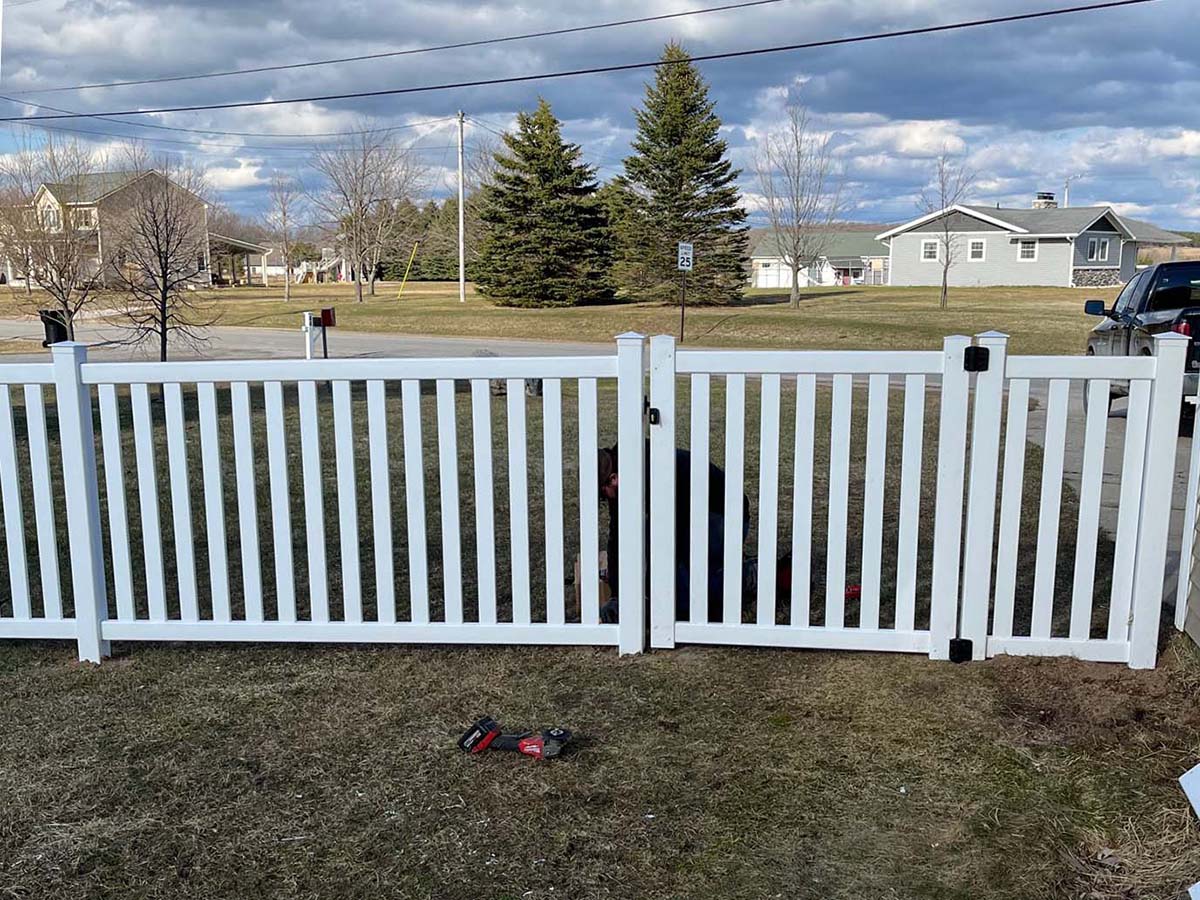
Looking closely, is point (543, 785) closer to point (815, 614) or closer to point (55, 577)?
point (815, 614)

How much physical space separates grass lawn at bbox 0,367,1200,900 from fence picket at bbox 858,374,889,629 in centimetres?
23

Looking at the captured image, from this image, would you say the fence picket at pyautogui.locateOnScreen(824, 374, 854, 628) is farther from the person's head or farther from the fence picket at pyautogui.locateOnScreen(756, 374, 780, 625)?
the person's head

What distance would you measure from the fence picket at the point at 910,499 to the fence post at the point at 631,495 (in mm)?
961

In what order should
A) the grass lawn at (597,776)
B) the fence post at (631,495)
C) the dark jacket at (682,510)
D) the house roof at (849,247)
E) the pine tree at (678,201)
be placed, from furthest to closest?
the house roof at (849,247), the pine tree at (678,201), the dark jacket at (682,510), the fence post at (631,495), the grass lawn at (597,776)

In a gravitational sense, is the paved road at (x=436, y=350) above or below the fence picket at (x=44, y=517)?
below

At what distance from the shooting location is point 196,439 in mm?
9539

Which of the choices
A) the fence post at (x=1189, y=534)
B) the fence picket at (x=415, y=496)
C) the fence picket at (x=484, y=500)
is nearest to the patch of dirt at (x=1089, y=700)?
the fence post at (x=1189, y=534)

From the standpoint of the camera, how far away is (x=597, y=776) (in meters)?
3.12

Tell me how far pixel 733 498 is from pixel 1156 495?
4.91 feet

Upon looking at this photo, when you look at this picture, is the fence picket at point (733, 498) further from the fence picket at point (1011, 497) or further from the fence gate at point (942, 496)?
the fence picket at point (1011, 497)

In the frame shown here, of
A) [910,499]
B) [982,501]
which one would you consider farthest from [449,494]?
[982,501]

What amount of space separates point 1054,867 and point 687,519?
81.7 inches

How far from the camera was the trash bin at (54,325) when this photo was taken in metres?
12.8

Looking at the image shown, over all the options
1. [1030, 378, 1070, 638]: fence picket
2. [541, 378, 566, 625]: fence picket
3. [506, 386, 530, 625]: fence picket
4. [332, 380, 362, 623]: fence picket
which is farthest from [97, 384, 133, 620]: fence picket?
[1030, 378, 1070, 638]: fence picket
